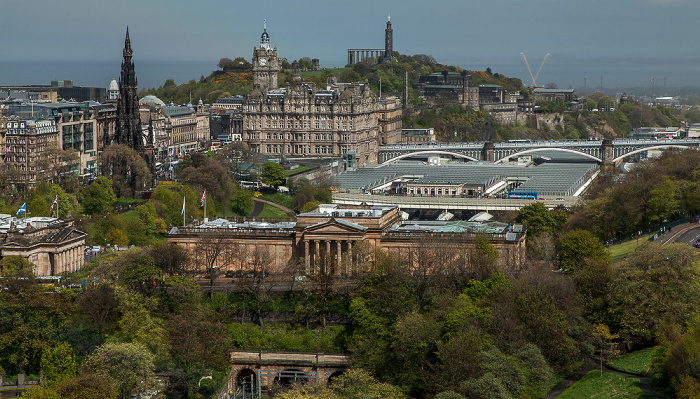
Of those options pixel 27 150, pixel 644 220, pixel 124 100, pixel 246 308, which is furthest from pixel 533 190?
pixel 246 308

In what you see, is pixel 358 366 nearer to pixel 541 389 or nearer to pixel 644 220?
pixel 541 389

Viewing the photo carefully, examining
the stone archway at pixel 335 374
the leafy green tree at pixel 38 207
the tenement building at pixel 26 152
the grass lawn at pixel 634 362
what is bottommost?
the stone archway at pixel 335 374

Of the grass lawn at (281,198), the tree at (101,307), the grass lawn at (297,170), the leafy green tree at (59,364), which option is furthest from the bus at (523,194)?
the leafy green tree at (59,364)

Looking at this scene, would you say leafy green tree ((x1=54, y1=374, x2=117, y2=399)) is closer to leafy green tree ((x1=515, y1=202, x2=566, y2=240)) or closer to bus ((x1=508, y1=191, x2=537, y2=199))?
leafy green tree ((x1=515, y1=202, x2=566, y2=240))

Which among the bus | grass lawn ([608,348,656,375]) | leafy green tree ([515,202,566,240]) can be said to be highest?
leafy green tree ([515,202,566,240])

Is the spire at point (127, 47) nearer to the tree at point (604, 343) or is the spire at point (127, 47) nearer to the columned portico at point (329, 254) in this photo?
the columned portico at point (329, 254)

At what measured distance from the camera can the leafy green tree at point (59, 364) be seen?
69750mm

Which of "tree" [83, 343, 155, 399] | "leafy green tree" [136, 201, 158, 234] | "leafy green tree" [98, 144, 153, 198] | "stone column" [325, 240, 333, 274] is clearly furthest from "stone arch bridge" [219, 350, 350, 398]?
"leafy green tree" [98, 144, 153, 198]

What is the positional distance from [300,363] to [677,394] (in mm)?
23782

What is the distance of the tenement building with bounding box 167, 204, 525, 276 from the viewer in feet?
280

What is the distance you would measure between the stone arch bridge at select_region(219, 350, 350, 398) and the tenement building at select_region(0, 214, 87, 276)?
2015cm

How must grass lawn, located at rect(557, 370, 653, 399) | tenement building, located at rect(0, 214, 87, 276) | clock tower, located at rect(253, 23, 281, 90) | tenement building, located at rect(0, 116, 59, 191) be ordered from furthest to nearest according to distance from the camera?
clock tower, located at rect(253, 23, 281, 90) → tenement building, located at rect(0, 116, 59, 191) → tenement building, located at rect(0, 214, 87, 276) → grass lawn, located at rect(557, 370, 653, 399)

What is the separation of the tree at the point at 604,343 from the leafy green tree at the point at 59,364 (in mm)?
31676

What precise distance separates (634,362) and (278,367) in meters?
22.1
